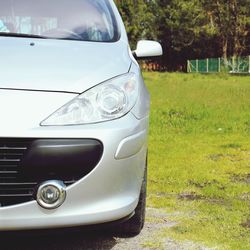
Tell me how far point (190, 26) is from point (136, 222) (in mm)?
45797

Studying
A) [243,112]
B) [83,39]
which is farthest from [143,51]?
[243,112]

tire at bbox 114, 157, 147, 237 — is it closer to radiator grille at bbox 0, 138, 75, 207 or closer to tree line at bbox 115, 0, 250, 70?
radiator grille at bbox 0, 138, 75, 207

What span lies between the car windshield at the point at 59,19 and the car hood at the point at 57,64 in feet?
0.72

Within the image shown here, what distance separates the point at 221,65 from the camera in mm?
43438

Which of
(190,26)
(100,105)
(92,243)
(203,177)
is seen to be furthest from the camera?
(190,26)

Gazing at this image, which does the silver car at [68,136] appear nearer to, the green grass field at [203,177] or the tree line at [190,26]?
the green grass field at [203,177]

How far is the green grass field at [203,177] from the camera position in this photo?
3.57 m

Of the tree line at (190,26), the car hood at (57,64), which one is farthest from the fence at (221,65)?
the car hood at (57,64)

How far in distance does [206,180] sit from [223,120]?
4.16 m

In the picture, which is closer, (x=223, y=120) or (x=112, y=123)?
(x=112, y=123)

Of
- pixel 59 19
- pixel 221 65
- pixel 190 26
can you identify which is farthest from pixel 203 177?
pixel 190 26

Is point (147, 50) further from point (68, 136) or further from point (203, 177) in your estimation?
point (68, 136)

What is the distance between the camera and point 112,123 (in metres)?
2.72

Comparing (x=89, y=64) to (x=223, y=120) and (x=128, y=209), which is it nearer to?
(x=128, y=209)
